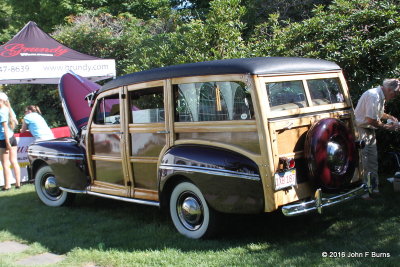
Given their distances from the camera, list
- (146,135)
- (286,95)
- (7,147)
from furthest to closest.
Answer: (7,147) < (146,135) < (286,95)

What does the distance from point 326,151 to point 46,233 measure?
3507 millimetres

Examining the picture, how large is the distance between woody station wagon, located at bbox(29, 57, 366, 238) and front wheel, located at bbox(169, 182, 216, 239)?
0.04 feet

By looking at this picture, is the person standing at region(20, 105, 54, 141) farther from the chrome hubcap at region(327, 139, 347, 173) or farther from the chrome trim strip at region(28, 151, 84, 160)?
the chrome hubcap at region(327, 139, 347, 173)

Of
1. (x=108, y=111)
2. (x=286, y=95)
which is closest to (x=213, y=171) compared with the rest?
(x=286, y=95)

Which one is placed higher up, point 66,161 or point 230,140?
point 230,140

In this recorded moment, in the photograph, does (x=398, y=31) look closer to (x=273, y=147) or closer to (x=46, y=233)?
(x=273, y=147)

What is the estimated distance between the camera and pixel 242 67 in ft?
13.6

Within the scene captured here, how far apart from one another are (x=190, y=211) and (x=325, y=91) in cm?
207

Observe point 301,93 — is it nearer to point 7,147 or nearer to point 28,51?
point 7,147

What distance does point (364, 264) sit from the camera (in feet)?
11.9

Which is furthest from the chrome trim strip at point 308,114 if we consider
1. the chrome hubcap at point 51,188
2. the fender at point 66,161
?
the chrome hubcap at point 51,188

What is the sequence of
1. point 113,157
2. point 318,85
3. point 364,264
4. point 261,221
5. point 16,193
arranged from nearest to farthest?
point 364,264 → point 318,85 → point 261,221 → point 113,157 → point 16,193

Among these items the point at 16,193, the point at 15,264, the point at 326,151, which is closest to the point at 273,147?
the point at 326,151

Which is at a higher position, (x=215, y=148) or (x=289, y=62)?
(x=289, y=62)
